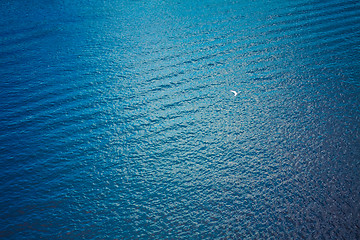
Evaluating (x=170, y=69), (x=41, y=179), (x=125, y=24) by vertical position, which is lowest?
(x=41, y=179)

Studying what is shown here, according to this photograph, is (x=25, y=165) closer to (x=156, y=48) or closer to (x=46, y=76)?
(x=46, y=76)

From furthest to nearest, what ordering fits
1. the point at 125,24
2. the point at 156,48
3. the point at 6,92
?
1. the point at 125,24
2. the point at 156,48
3. the point at 6,92

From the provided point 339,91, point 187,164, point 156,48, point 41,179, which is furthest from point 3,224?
point 339,91

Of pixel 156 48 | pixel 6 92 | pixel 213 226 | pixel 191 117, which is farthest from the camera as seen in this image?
pixel 156 48

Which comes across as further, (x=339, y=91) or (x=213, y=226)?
(x=339, y=91)

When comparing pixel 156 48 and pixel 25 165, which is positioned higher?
pixel 156 48

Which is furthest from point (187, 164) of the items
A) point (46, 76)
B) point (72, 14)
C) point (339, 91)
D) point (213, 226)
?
point (72, 14)
